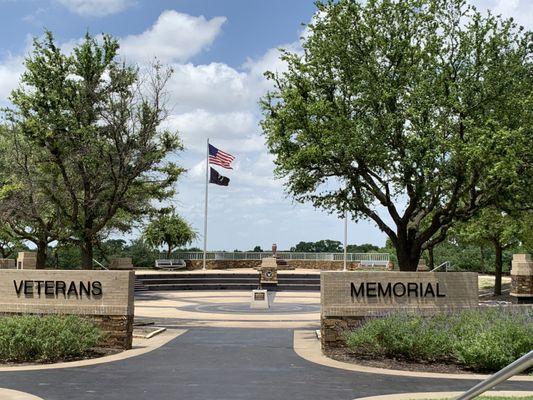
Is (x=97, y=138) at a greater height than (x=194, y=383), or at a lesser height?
greater

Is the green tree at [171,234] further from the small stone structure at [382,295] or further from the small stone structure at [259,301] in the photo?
the small stone structure at [382,295]

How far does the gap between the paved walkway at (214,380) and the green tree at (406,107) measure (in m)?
6.04

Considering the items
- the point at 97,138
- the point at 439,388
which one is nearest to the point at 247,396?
the point at 439,388

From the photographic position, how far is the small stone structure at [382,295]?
14195mm

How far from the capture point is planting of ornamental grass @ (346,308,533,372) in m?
11.6

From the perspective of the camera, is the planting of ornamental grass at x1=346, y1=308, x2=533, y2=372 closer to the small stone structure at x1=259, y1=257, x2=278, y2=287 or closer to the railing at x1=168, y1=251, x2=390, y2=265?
the small stone structure at x1=259, y1=257, x2=278, y2=287

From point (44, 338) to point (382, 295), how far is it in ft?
26.3

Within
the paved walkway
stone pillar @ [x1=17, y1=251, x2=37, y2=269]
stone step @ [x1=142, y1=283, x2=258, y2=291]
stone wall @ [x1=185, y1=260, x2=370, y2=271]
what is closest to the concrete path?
the paved walkway

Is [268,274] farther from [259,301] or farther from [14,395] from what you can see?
[14,395]

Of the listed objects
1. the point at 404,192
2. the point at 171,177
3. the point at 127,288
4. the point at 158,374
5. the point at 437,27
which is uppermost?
the point at 437,27

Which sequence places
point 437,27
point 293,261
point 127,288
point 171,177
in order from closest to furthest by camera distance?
point 127,288, point 437,27, point 171,177, point 293,261

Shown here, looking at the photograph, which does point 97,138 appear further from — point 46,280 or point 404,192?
point 404,192

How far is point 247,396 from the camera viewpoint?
9.10m

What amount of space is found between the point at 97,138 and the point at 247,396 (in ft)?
58.2
